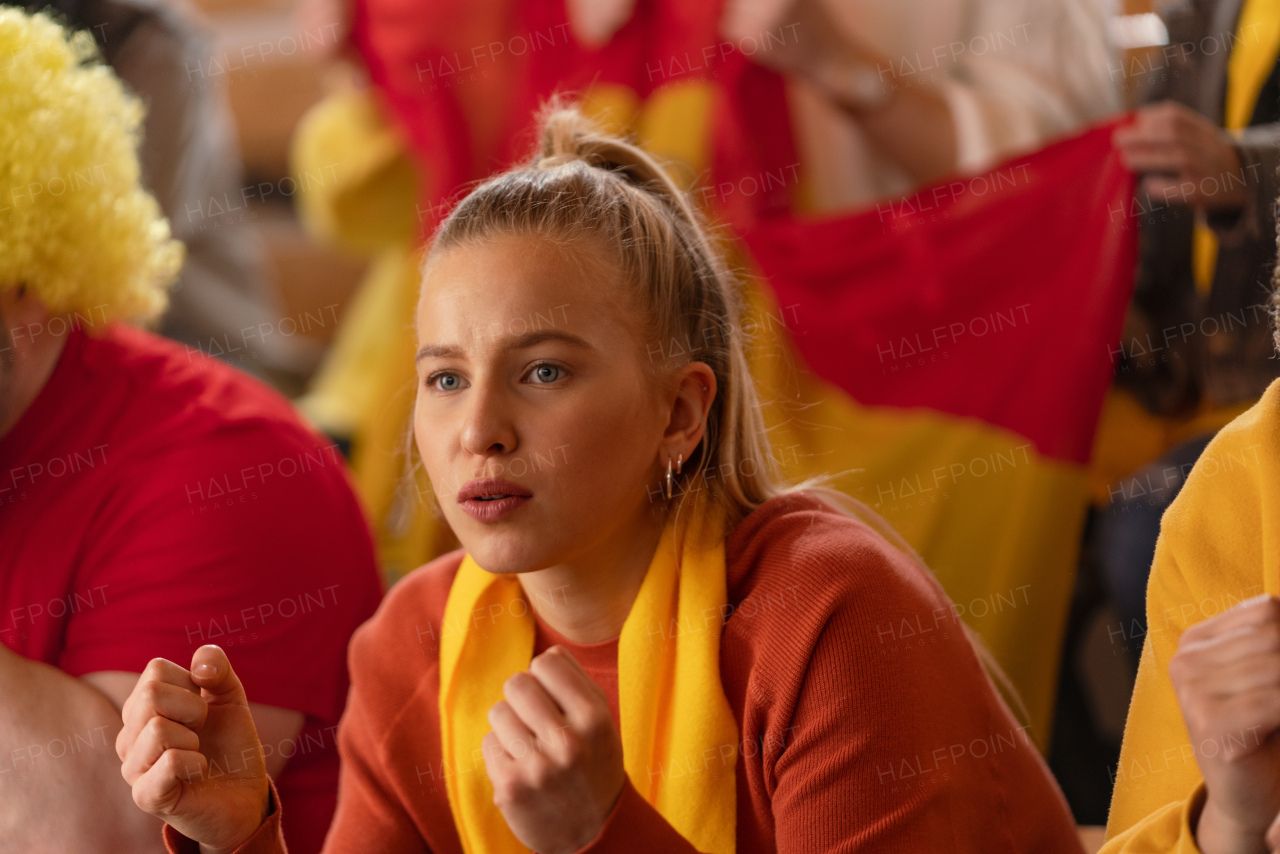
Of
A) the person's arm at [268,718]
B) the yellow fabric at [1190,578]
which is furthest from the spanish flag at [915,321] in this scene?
the yellow fabric at [1190,578]

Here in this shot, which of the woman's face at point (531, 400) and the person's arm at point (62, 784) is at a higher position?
the woman's face at point (531, 400)

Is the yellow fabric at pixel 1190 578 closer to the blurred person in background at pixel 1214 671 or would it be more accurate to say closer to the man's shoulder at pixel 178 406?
the blurred person in background at pixel 1214 671

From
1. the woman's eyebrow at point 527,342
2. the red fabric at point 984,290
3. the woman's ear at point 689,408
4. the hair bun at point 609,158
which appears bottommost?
the red fabric at point 984,290

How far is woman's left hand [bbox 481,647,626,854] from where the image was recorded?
60 cm

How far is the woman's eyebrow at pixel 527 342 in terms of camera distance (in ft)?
2.36

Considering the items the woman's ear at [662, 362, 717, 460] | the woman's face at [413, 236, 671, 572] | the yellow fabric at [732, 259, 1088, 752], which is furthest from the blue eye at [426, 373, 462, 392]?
the yellow fabric at [732, 259, 1088, 752]

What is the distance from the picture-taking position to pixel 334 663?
968mm

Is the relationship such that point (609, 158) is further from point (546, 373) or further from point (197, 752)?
point (197, 752)

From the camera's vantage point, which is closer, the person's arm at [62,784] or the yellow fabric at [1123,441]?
the person's arm at [62,784]

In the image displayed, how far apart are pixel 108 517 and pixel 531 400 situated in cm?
38

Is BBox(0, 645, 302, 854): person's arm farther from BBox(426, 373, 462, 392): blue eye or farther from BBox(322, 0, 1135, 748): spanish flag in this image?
BBox(322, 0, 1135, 748): spanish flag

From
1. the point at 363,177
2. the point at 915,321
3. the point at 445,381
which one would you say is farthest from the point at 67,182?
the point at 363,177

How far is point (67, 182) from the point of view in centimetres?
92

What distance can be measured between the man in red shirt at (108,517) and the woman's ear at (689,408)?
1.09 ft
